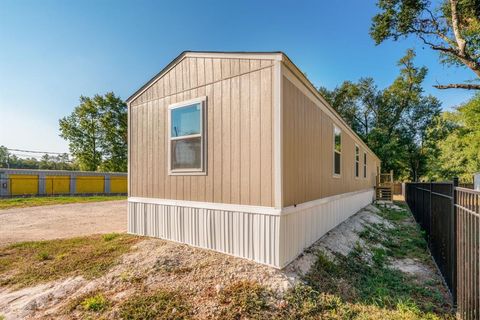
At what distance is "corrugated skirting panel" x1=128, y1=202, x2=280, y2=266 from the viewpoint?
353cm

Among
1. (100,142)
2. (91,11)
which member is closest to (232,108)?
(91,11)

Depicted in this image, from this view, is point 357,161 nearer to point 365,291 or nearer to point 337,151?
point 337,151

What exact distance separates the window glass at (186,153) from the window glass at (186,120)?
0.52ft

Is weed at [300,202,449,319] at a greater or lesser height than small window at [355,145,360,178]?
lesser

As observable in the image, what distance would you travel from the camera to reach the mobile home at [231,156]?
142 inches

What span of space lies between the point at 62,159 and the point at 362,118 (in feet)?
141

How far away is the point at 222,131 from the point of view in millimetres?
4094

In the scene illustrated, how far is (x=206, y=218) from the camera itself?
4.21 meters

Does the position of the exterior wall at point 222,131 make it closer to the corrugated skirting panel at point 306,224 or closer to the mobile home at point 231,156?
the mobile home at point 231,156

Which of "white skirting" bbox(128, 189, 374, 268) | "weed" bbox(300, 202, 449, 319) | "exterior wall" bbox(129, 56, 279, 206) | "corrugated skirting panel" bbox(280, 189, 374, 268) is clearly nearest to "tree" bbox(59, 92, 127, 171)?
"white skirting" bbox(128, 189, 374, 268)

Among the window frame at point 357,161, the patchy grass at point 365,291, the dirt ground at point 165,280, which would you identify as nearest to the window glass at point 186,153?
the dirt ground at point 165,280

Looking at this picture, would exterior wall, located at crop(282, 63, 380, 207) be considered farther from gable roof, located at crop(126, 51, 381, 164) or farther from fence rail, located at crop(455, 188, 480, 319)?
fence rail, located at crop(455, 188, 480, 319)

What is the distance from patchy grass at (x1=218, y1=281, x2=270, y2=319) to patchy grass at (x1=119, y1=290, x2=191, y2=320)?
436 millimetres

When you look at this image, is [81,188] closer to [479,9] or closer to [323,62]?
[323,62]
